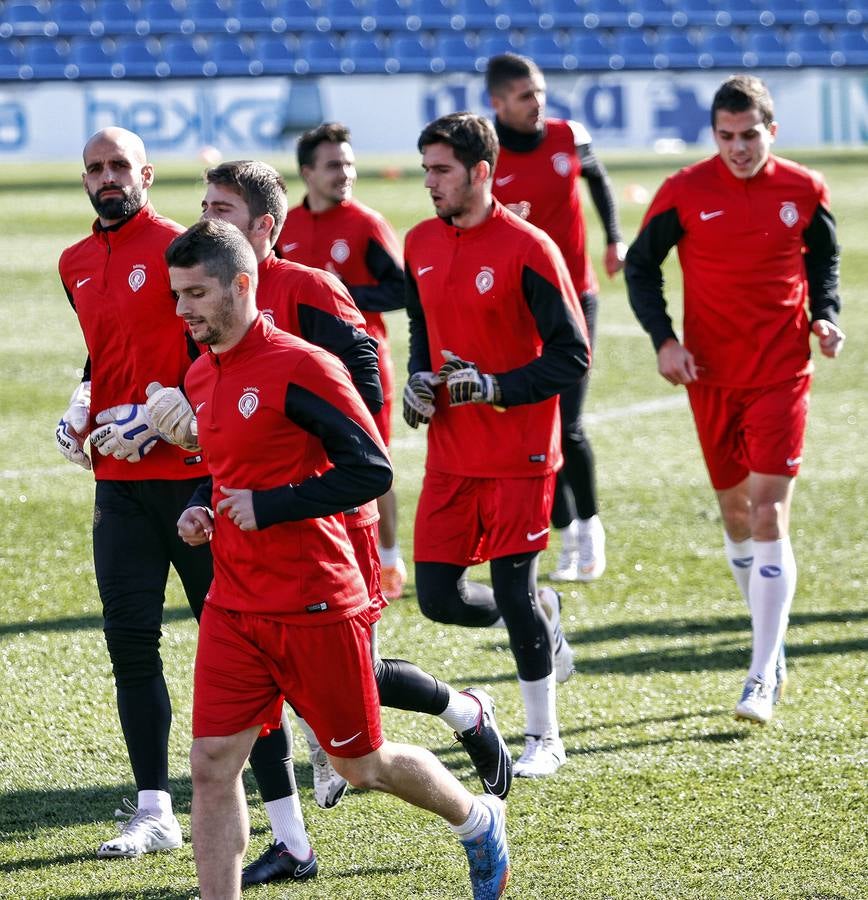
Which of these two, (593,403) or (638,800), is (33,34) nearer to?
(593,403)

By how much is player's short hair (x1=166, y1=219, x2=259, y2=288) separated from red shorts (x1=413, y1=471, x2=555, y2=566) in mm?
1715

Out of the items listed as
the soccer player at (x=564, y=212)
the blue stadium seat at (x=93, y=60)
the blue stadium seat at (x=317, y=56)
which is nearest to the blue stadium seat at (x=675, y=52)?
the blue stadium seat at (x=317, y=56)

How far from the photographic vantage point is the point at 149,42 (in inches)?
1161

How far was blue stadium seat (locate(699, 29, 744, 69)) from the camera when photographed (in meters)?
30.5

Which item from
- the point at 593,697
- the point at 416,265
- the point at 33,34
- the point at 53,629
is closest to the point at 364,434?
the point at 416,265

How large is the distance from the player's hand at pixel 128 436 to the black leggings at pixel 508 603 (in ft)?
3.84

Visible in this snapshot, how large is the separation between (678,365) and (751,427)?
356mm

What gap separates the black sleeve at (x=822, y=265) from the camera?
576 cm

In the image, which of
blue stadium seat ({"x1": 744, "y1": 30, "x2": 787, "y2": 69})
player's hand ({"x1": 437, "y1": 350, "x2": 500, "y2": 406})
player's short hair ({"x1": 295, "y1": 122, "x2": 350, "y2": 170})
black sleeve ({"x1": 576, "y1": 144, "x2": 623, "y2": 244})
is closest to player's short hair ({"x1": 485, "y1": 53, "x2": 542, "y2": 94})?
black sleeve ({"x1": 576, "y1": 144, "x2": 623, "y2": 244})

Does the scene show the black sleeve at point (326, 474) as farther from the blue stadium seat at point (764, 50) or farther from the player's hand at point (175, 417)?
the blue stadium seat at point (764, 50)

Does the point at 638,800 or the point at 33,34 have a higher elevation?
the point at 33,34

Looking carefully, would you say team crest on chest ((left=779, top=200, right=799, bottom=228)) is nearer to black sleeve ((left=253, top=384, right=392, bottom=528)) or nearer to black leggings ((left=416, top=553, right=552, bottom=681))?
black leggings ((left=416, top=553, right=552, bottom=681))

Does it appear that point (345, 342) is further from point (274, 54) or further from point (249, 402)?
point (274, 54)

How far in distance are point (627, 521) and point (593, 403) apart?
3.10m
